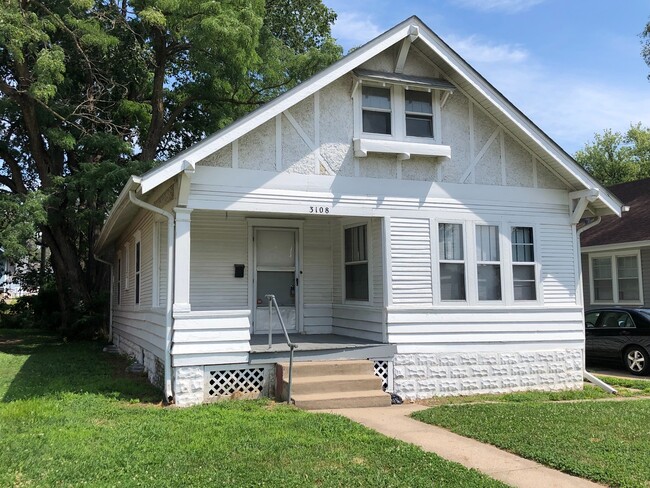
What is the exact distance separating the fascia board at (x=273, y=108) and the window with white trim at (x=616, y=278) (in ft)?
36.8

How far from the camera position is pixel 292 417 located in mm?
7559

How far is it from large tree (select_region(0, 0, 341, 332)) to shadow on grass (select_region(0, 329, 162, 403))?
12.5ft

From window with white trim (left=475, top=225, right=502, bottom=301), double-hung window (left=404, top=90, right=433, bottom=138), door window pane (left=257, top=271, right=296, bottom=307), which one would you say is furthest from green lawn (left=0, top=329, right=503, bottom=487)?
double-hung window (left=404, top=90, right=433, bottom=138)

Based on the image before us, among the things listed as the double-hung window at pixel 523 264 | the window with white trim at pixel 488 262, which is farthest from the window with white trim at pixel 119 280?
the double-hung window at pixel 523 264

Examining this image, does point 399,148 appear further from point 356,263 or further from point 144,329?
point 144,329

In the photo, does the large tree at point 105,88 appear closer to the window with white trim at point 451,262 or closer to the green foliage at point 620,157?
the window with white trim at point 451,262

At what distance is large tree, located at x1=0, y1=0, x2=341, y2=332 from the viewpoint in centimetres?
1689

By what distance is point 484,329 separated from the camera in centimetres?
1044

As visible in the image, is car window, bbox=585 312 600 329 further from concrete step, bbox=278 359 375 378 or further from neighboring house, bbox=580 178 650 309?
concrete step, bbox=278 359 375 378

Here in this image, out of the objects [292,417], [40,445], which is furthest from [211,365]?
[40,445]

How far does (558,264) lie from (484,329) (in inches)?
81.7

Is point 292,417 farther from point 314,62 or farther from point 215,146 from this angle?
point 314,62

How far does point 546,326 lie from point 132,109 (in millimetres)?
14756

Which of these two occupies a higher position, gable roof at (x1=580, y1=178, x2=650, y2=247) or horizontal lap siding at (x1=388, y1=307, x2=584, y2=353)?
gable roof at (x1=580, y1=178, x2=650, y2=247)
